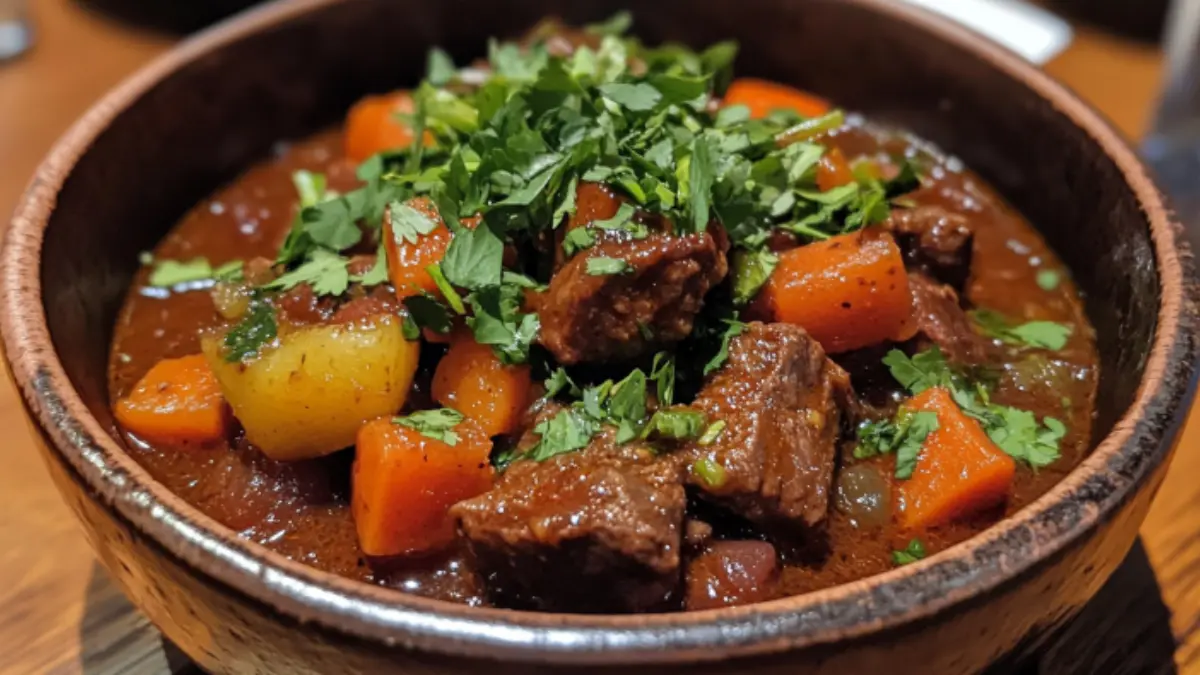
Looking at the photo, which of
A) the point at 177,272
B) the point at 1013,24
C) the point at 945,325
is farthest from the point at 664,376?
the point at 1013,24

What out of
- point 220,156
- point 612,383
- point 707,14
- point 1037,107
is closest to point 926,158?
point 1037,107

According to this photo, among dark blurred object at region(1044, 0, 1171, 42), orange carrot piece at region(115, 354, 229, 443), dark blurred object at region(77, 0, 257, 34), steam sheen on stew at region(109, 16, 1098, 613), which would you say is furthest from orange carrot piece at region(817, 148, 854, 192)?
dark blurred object at region(77, 0, 257, 34)

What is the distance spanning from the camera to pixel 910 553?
6.30 feet

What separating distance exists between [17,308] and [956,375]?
1.84 m

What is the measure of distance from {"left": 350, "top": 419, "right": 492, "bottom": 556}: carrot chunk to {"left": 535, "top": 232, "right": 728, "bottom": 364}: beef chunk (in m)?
0.25

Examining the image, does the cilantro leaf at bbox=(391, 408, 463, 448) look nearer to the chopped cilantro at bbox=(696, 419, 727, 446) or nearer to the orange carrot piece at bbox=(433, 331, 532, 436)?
the orange carrot piece at bbox=(433, 331, 532, 436)

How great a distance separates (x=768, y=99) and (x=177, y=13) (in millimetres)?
2571

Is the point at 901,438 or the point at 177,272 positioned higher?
the point at 177,272

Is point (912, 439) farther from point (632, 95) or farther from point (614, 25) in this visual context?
point (614, 25)

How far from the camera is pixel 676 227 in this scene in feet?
6.53

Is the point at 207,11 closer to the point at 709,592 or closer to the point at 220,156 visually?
the point at 220,156

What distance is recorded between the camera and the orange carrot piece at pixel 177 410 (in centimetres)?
213

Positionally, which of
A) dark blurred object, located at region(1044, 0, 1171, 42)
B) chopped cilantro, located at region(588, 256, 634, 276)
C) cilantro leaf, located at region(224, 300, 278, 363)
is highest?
chopped cilantro, located at region(588, 256, 634, 276)

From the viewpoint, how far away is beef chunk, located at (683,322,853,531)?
1.85m
